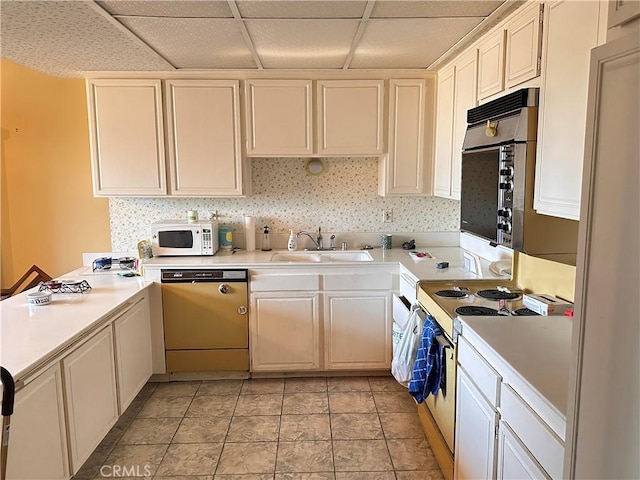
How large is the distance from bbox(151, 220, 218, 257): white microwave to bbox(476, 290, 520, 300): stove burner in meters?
2.02

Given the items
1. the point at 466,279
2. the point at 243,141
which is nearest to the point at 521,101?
the point at 466,279

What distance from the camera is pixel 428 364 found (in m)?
2.28

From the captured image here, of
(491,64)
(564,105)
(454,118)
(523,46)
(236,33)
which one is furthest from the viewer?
(454,118)

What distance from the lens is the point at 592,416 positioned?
94 cm

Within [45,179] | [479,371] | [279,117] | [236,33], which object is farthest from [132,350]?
[479,371]

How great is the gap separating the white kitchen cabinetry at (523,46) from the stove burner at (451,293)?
105 centimetres

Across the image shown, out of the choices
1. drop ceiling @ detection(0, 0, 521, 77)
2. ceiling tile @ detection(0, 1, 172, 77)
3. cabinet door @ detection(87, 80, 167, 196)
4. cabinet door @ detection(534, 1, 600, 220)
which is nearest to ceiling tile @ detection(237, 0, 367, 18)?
drop ceiling @ detection(0, 0, 521, 77)

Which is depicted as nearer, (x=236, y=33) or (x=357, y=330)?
(x=236, y=33)

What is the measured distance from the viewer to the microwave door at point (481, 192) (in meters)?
2.16

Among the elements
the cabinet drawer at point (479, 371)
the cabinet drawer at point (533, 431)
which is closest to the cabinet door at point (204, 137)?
the cabinet drawer at point (479, 371)

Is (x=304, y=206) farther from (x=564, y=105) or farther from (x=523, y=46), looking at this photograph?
(x=564, y=105)

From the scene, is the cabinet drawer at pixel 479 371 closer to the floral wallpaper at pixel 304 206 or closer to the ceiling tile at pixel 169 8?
the ceiling tile at pixel 169 8

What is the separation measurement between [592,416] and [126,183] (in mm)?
3280

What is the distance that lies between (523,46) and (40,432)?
2.62m
